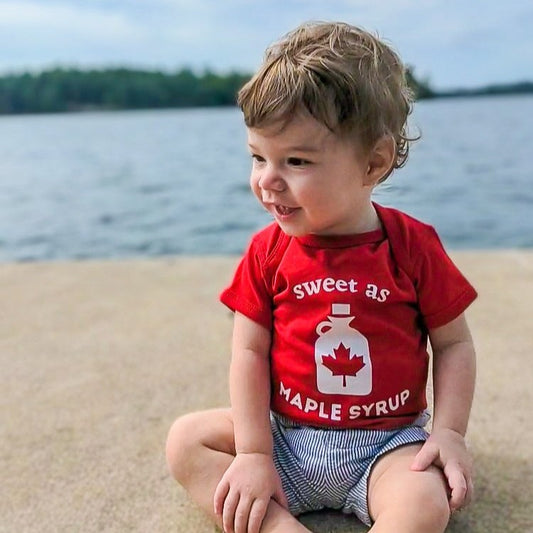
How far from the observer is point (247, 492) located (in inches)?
58.5

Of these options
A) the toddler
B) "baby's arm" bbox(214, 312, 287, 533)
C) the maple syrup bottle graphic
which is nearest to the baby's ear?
the toddler

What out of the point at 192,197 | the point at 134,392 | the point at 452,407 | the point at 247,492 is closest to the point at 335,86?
the point at 452,407

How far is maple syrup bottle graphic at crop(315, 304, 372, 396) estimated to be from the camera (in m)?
1.54

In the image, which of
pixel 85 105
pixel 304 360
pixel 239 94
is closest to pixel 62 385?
pixel 304 360

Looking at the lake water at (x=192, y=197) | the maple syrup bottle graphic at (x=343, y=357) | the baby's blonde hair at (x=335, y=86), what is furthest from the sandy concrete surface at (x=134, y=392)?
the baby's blonde hair at (x=335, y=86)

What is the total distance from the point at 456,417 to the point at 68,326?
1.81 meters

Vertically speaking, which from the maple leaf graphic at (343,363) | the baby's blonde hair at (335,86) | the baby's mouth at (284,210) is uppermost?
the baby's blonde hair at (335,86)

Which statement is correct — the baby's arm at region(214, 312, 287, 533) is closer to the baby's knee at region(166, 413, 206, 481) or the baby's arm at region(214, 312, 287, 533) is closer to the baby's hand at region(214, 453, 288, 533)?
the baby's hand at region(214, 453, 288, 533)

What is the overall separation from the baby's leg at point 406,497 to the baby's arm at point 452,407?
24mm

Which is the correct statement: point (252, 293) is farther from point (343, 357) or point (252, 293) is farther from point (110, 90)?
point (110, 90)

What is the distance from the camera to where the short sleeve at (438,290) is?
5.14 feet

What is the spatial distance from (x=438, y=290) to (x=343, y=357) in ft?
0.74

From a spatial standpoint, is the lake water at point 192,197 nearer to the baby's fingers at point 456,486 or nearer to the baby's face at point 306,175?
the baby's face at point 306,175

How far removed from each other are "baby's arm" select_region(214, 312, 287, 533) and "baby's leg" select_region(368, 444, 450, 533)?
188 mm
